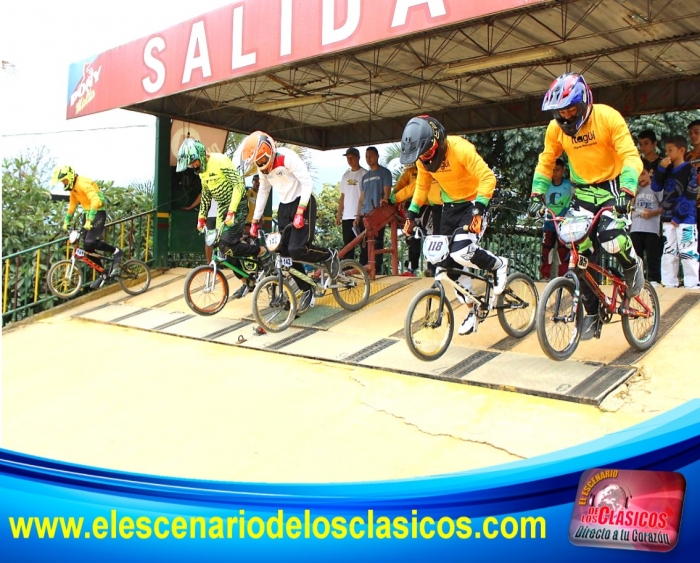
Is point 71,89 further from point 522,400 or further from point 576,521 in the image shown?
point 576,521

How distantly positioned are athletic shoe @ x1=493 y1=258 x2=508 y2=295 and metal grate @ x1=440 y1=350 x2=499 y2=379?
1.93 feet

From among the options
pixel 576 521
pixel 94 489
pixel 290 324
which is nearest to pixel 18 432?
pixel 290 324

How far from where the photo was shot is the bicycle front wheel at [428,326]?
5496 mm

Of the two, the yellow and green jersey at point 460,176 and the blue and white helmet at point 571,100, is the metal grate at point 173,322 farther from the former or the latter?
the blue and white helmet at point 571,100

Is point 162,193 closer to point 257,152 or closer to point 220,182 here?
point 220,182

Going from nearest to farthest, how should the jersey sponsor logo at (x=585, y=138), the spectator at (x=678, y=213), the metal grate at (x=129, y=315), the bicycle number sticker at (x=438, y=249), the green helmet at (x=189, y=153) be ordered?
the jersey sponsor logo at (x=585, y=138) < the bicycle number sticker at (x=438, y=249) < the spectator at (x=678, y=213) < the green helmet at (x=189, y=153) < the metal grate at (x=129, y=315)

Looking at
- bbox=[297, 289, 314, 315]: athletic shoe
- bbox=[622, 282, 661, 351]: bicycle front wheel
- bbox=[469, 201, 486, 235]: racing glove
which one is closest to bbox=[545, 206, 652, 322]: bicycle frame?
bbox=[622, 282, 661, 351]: bicycle front wheel

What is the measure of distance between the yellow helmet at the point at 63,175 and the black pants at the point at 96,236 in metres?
0.66

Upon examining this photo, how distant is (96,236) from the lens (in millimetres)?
10391

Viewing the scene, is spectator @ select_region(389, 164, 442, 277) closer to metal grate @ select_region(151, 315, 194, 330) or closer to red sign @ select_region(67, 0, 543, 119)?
red sign @ select_region(67, 0, 543, 119)

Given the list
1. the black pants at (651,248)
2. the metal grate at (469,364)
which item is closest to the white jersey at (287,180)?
the metal grate at (469,364)

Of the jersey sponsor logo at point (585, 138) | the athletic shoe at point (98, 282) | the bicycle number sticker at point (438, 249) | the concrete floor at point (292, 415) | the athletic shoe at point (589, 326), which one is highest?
the jersey sponsor logo at point (585, 138)

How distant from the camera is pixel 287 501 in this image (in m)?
2.20

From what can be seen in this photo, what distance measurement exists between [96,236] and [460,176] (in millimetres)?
6658
